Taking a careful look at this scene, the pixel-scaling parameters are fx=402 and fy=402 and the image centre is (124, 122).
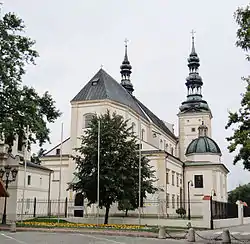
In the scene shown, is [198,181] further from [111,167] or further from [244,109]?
[244,109]

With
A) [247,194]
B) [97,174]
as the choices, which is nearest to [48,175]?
[97,174]

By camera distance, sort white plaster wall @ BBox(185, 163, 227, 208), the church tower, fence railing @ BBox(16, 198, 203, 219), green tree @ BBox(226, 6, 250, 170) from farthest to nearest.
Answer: the church tower, white plaster wall @ BBox(185, 163, 227, 208), fence railing @ BBox(16, 198, 203, 219), green tree @ BBox(226, 6, 250, 170)

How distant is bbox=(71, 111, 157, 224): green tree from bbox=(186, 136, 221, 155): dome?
1176 inches

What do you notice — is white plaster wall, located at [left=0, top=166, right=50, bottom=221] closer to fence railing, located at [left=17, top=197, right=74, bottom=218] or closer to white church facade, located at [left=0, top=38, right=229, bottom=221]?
fence railing, located at [left=17, top=197, right=74, bottom=218]

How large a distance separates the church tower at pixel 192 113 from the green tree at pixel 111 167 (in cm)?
3830

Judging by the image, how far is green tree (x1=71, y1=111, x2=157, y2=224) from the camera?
97.7 feet

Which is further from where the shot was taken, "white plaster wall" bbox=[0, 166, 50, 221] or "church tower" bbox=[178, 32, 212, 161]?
"church tower" bbox=[178, 32, 212, 161]

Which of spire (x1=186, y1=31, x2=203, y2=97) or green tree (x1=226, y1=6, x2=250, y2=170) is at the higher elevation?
spire (x1=186, y1=31, x2=203, y2=97)

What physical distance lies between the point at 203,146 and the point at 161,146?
20.6ft

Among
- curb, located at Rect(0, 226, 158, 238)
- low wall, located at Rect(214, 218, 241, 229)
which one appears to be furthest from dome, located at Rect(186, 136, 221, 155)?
curb, located at Rect(0, 226, 158, 238)

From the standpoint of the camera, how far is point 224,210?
3206 cm

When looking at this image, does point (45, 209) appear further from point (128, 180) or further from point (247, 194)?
point (247, 194)

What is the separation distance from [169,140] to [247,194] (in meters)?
39.1

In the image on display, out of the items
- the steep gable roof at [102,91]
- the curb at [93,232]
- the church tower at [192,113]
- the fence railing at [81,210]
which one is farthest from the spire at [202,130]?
the curb at [93,232]
